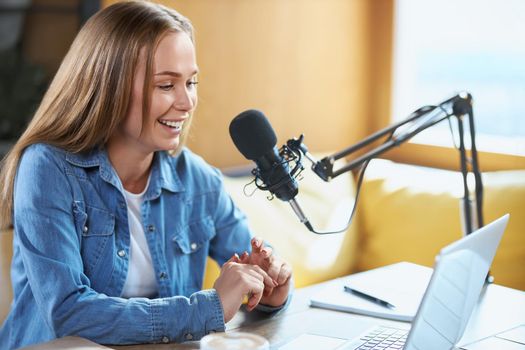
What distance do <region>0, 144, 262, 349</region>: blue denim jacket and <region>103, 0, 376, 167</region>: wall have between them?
0.76 m

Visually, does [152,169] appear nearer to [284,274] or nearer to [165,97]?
[165,97]

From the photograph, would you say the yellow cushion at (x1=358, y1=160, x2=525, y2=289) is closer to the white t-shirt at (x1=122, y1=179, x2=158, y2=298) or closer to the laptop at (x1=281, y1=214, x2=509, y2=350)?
the laptop at (x1=281, y1=214, x2=509, y2=350)

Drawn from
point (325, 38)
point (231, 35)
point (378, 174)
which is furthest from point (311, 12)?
point (378, 174)

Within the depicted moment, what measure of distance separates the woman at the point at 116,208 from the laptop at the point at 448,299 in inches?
10.5

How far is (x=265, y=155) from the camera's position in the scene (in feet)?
4.96

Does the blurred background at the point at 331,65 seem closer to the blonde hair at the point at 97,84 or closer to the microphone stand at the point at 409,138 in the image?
the blonde hair at the point at 97,84

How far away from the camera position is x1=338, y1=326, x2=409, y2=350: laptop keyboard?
1483 millimetres

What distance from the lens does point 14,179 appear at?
175 cm

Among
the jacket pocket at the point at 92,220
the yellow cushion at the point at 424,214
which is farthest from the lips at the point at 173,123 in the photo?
the yellow cushion at the point at 424,214

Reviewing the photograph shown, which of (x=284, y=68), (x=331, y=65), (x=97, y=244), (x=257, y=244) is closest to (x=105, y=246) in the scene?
(x=97, y=244)

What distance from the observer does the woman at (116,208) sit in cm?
153

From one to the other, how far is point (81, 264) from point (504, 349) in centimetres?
88

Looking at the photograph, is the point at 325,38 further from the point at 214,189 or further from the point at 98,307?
the point at 98,307

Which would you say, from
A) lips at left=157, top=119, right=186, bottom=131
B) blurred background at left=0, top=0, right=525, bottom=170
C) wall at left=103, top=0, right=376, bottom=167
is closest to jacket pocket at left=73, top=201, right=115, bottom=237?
lips at left=157, top=119, right=186, bottom=131
